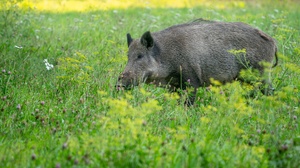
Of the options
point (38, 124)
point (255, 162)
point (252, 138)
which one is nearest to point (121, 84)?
point (38, 124)

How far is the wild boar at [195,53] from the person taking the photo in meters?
6.43

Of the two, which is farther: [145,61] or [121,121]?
[145,61]

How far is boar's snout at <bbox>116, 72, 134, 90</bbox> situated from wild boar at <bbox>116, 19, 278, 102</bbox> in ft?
0.53

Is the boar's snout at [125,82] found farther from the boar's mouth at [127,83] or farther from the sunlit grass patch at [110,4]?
the sunlit grass patch at [110,4]

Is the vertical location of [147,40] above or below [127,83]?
above

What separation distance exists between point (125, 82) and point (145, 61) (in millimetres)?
607

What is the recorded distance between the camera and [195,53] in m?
6.62

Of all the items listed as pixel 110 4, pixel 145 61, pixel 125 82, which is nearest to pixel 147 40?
pixel 145 61

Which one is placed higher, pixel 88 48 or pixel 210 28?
pixel 210 28

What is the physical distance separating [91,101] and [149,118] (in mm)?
871

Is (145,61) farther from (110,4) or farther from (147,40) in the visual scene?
(110,4)

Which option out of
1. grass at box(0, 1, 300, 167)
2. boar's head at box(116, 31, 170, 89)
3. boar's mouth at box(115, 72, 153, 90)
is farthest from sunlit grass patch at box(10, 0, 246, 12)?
boar's mouth at box(115, 72, 153, 90)

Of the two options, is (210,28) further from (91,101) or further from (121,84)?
(91,101)

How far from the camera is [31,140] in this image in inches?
184
